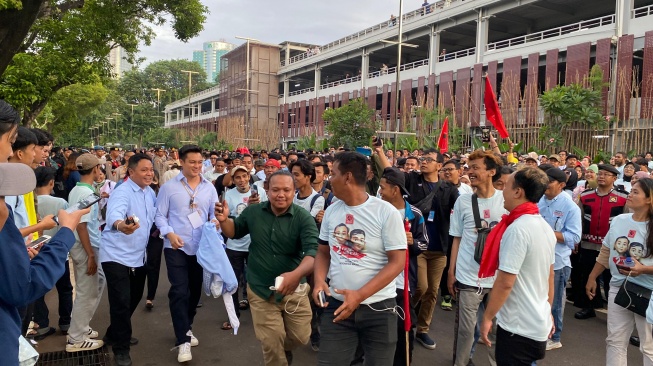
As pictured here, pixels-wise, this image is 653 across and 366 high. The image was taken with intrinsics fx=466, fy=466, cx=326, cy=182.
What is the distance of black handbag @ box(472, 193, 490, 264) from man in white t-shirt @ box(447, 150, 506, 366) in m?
0.02

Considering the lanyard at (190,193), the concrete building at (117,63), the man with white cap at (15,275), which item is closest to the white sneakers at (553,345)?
the lanyard at (190,193)

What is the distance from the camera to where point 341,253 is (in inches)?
122

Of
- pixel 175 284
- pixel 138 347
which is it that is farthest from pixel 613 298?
pixel 138 347

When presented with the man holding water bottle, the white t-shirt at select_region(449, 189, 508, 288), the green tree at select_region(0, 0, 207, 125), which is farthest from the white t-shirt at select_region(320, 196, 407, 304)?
the green tree at select_region(0, 0, 207, 125)

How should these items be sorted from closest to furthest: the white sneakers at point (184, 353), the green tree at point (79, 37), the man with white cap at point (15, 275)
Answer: the man with white cap at point (15, 275)
the white sneakers at point (184, 353)
the green tree at point (79, 37)

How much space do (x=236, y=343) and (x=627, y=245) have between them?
3869 mm

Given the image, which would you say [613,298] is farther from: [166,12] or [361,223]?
[166,12]

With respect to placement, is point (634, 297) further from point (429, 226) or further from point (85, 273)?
point (85, 273)

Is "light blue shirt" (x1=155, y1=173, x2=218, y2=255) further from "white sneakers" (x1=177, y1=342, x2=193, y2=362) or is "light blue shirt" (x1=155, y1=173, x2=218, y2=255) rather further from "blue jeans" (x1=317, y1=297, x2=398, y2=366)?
"blue jeans" (x1=317, y1=297, x2=398, y2=366)

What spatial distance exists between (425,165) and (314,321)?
7.18 feet

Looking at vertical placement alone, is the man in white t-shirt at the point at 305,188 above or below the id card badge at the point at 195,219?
above

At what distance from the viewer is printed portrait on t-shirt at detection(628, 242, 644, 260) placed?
3.82 m

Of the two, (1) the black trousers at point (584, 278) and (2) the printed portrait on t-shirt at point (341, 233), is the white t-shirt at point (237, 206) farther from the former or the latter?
(1) the black trousers at point (584, 278)

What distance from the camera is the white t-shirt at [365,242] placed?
301cm
